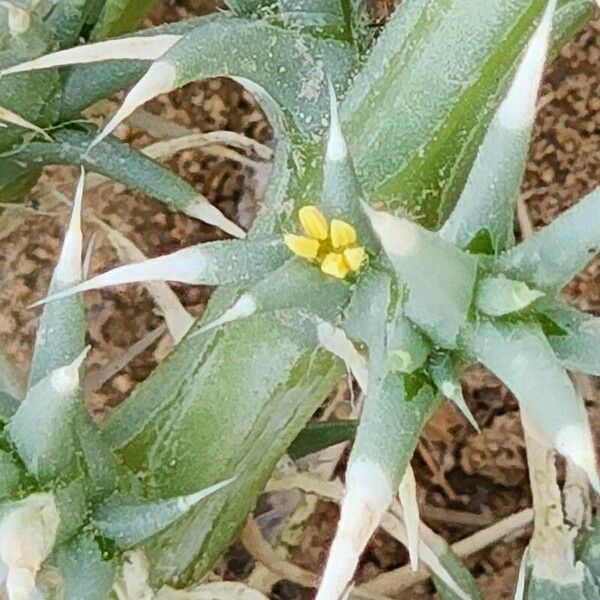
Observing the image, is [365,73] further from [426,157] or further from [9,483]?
[9,483]

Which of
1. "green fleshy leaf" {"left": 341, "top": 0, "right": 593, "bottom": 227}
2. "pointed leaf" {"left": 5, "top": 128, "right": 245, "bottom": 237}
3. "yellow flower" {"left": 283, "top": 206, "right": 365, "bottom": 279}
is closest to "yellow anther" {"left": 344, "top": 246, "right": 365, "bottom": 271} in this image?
"yellow flower" {"left": 283, "top": 206, "right": 365, "bottom": 279}

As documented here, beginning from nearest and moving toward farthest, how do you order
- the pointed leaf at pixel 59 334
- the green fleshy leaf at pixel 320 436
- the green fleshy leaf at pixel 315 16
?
the pointed leaf at pixel 59 334 → the green fleshy leaf at pixel 315 16 → the green fleshy leaf at pixel 320 436

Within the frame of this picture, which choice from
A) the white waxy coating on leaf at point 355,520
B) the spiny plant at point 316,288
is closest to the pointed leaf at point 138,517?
the spiny plant at point 316,288

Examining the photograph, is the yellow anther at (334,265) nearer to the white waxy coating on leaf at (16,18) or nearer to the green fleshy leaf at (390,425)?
the green fleshy leaf at (390,425)

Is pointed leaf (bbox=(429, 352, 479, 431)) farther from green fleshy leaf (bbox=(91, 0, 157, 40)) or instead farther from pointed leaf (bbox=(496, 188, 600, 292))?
green fleshy leaf (bbox=(91, 0, 157, 40))

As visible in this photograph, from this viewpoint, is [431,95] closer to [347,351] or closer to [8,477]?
[347,351]

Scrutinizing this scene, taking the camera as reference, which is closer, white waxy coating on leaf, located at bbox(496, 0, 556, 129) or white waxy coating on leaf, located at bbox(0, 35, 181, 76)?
white waxy coating on leaf, located at bbox(496, 0, 556, 129)

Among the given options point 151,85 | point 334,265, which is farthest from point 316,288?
point 151,85
